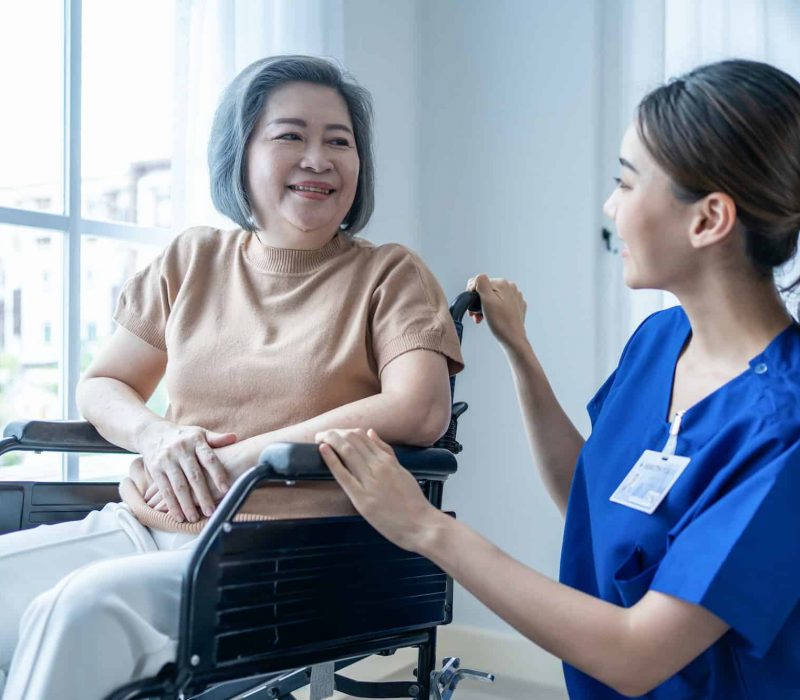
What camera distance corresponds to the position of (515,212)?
2891mm

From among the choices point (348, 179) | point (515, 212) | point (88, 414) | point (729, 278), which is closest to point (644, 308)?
point (515, 212)

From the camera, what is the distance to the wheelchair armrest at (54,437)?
1.54m

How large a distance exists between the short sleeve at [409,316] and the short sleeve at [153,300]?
1.23 feet

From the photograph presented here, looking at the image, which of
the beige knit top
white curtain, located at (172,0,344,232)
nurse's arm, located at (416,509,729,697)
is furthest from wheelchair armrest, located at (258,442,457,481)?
white curtain, located at (172,0,344,232)

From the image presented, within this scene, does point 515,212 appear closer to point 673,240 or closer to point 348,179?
point 348,179

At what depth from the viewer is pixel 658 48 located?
256cm

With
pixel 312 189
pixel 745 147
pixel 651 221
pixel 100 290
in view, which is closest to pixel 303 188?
pixel 312 189

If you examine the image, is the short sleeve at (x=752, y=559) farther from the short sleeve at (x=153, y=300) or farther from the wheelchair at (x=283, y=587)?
the short sleeve at (x=153, y=300)

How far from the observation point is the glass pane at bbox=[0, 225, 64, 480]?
2.09m

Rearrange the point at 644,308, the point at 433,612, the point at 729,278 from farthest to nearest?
1. the point at 644,308
2. the point at 433,612
3. the point at 729,278

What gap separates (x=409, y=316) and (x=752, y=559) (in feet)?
2.18

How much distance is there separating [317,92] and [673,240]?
0.71 metres

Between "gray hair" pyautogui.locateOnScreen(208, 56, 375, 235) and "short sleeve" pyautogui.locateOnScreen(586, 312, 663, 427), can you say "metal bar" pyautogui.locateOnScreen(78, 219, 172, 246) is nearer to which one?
"gray hair" pyautogui.locateOnScreen(208, 56, 375, 235)

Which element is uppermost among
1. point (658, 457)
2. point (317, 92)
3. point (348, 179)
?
point (317, 92)
